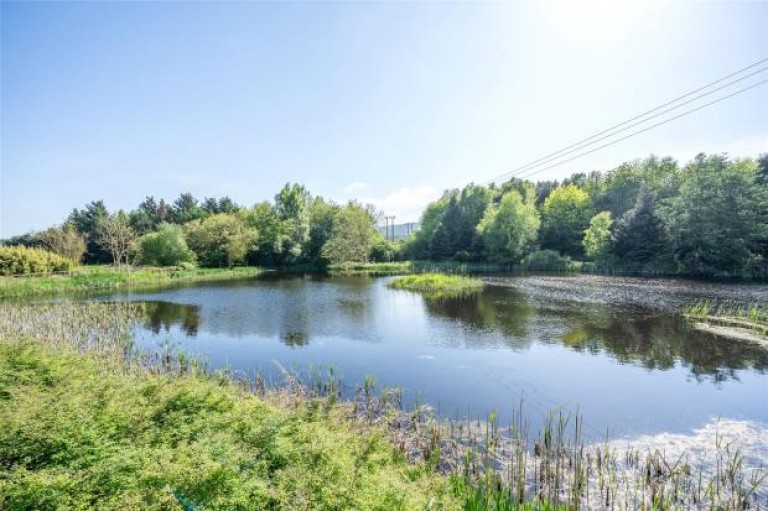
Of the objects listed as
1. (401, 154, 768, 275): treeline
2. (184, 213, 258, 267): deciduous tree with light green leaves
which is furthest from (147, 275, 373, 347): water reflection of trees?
(401, 154, 768, 275): treeline

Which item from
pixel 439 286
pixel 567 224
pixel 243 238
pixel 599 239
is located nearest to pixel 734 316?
pixel 439 286

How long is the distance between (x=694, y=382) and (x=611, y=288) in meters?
21.8

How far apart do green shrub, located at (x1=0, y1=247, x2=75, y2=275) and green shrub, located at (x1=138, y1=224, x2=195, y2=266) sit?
487 inches

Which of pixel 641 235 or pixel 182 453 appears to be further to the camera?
pixel 641 235

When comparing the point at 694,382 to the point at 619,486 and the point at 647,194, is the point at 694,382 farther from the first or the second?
the point at 647,194

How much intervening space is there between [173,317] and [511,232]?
44523 mm

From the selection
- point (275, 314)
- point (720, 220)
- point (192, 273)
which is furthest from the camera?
point (192, 273)

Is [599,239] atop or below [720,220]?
below

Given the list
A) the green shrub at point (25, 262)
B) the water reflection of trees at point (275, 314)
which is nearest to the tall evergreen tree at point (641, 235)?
the water reflection of trees at point (275, 314)

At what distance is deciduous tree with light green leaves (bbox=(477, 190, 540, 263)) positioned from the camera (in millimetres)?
54531

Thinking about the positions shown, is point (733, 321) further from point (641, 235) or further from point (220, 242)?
point (220, 242)

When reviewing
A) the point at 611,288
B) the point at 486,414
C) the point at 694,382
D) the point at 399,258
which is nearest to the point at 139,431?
the point at 486,414

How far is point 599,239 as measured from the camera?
161ft

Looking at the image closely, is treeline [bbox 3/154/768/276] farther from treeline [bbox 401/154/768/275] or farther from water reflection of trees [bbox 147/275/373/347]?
water reflection of trees [bbox 147/275/373/347]
